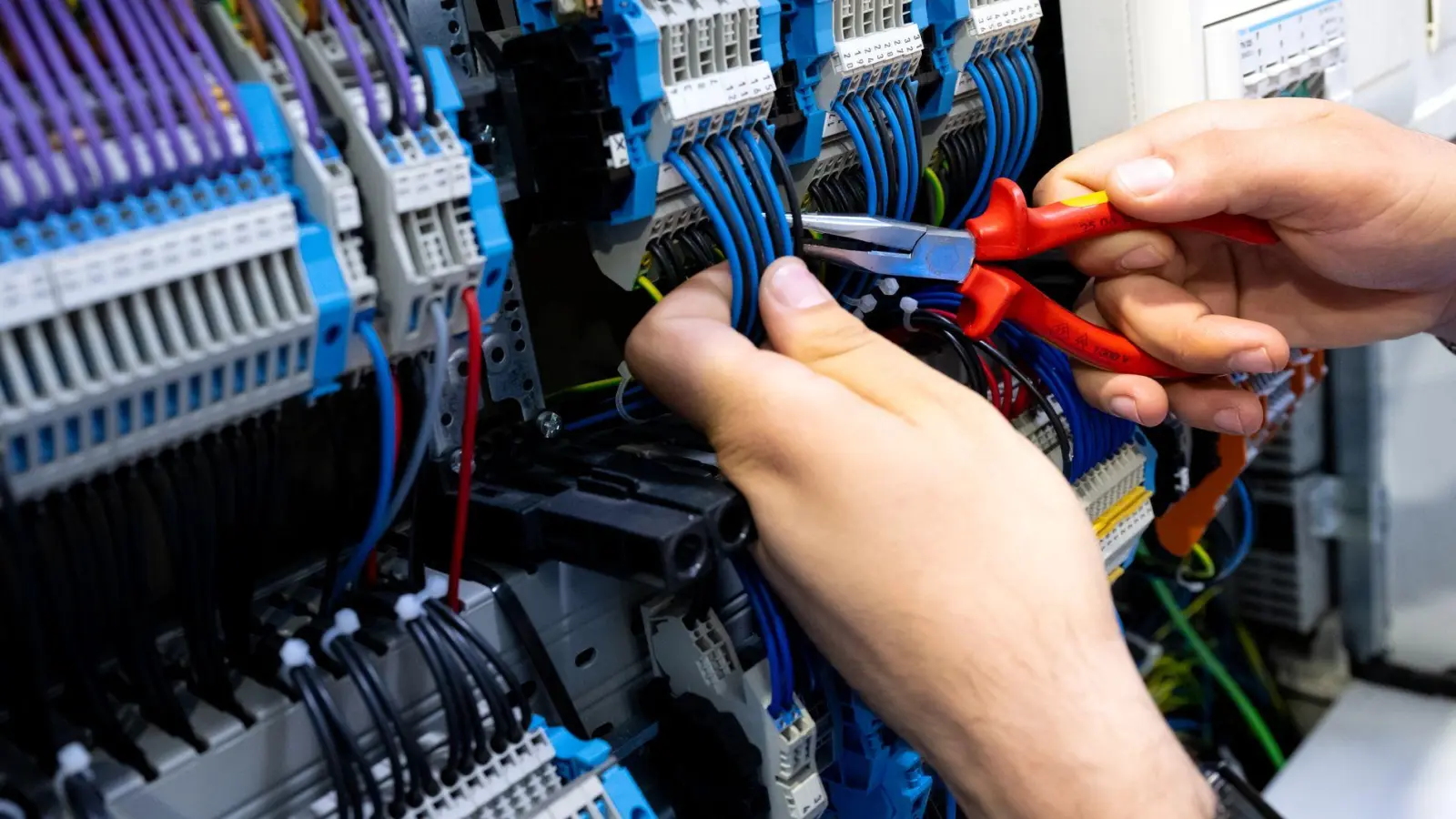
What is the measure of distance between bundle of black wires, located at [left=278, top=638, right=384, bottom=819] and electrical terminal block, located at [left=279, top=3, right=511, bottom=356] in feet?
0.65

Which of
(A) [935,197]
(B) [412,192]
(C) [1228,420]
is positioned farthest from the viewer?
(A) [935,197]

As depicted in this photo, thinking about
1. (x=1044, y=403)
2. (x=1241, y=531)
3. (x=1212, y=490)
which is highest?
(x=1044, y=403)

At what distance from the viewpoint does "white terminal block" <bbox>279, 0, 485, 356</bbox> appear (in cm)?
58

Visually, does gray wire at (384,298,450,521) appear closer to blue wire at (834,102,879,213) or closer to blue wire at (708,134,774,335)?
blue wire at (708,134,774,335)

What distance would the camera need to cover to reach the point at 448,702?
63cm

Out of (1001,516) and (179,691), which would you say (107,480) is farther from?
(1001,516)

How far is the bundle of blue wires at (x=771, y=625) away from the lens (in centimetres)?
75

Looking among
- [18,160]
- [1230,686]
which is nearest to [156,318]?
[18,160]

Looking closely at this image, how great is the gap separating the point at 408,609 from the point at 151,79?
338mm

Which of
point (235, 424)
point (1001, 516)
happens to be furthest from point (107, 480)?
point (1001, 516)

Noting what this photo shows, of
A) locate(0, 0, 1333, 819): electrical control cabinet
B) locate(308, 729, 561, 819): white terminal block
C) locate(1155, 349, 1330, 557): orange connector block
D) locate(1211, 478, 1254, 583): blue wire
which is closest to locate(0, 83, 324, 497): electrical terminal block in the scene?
locate(0, 0, 1333, 819): electrical control cabinet

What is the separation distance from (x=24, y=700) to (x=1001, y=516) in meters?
0.59

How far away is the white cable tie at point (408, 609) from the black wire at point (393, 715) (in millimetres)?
33

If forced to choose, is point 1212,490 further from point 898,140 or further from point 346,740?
point 346,740
